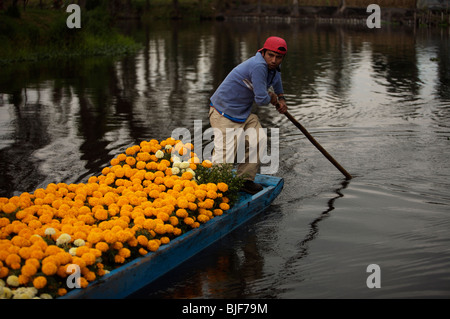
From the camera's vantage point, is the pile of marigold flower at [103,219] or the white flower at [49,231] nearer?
the pile of marigold flower at [103,219]

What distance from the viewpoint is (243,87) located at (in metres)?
7.05

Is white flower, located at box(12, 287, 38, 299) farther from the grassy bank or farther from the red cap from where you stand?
the grassy bank

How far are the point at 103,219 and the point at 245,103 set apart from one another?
2449 mm

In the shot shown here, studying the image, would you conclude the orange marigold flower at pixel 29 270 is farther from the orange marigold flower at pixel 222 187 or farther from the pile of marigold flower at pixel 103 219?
the orange marigold flower at pixel 222 187

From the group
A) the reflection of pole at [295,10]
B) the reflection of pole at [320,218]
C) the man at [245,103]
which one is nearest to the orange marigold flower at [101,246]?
the reflection of pole at [320,218]

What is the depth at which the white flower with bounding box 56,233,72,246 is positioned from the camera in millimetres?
4824

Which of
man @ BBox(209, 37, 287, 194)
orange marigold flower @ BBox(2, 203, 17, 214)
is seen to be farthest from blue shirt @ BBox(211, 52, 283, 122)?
orange marigold flower @ BBox(2, 203, 17, 214)

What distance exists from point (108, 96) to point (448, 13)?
3556cm

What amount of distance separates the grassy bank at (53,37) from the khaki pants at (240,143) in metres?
15.8

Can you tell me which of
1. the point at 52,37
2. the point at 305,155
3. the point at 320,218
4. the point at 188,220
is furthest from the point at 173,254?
the point at 52,37

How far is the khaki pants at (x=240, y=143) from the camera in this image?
7.15m

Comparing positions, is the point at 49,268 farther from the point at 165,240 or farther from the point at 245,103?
the point at 245,103

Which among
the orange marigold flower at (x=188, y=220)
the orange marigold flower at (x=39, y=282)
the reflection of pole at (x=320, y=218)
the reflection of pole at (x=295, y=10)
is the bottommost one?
the reflection of pole at (x=320, y=218)
